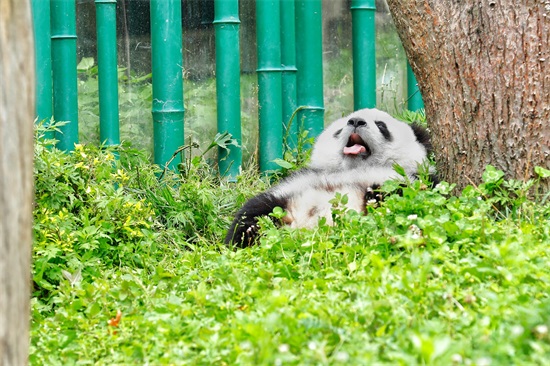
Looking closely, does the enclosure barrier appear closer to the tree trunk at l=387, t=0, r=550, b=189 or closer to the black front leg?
the black front leg

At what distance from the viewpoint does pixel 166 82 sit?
6449 millimetres

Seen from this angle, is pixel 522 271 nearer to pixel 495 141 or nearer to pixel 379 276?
pixel 379 276

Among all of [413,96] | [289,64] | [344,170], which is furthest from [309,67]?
[344,170]

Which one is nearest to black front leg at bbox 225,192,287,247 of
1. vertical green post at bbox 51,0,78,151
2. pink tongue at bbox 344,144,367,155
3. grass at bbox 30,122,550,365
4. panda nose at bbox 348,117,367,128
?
grass at bbox 30,122,550,365

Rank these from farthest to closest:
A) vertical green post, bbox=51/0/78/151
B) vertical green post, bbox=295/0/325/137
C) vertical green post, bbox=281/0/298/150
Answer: vertical green post, bbox=295/0/325/137
vertical green post, bbox=281/0/298/150
vertical green post, bbox=51/0/78/151

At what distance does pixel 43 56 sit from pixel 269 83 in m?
1.77

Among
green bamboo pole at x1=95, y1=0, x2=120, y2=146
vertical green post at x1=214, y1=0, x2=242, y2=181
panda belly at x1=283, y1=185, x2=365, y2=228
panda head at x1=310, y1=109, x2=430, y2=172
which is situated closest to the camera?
panda belly at x1=283, y1=185, x2=365, y2=228

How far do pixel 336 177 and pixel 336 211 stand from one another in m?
0.96

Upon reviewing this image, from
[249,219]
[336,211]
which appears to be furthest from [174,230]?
[336,211]

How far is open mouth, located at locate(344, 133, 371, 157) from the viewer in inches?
211

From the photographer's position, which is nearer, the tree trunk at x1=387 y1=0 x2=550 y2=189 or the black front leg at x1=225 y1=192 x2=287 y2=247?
A: the tree trunk at x1=387 y1=0 x2=550 y2=189

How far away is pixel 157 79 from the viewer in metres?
6.48

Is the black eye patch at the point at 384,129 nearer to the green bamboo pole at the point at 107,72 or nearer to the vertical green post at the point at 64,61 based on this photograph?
the green bamboo pole at the point at 107,72

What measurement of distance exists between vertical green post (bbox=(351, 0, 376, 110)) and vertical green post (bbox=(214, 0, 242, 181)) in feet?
4.10
